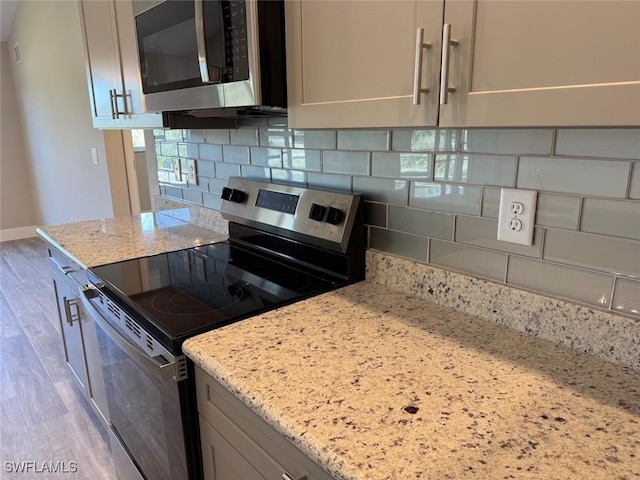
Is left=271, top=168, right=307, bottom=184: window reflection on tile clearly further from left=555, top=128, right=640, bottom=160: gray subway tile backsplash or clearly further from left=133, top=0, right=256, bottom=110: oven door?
left=555, top=128, right=640, bottom=160: gray subway tile backsplash

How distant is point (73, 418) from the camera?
2146mm

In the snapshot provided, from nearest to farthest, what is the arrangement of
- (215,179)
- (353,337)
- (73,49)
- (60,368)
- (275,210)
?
(353,337) → (275,210) → (215,179) → (60,368) → (73,49)

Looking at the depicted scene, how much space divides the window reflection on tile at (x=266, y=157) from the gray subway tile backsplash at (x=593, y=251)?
3.17 feet

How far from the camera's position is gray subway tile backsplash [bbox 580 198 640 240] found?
84 cm

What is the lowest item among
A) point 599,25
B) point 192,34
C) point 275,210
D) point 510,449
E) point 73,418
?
point 73,418

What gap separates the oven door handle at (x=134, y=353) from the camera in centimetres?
100

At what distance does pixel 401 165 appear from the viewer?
1.22 metres

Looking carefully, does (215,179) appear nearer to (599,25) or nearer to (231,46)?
(231,46)

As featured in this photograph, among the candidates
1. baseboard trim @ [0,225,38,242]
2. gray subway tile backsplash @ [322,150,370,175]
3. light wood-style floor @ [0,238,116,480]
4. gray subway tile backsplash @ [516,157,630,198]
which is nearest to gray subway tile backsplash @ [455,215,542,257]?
gray subway tile backsplash @ [516,157,630,198]

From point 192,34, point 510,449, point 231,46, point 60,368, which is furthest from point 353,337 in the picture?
point 60,368

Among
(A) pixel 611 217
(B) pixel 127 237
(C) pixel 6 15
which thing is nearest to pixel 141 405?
(B) pixel 127 237

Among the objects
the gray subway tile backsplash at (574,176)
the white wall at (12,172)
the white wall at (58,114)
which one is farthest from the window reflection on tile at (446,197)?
the white wall at (12,172)

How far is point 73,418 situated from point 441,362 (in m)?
1.98

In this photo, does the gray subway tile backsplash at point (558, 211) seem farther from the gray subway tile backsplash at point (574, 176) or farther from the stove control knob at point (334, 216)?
the stove control knob at point (334, 216)
